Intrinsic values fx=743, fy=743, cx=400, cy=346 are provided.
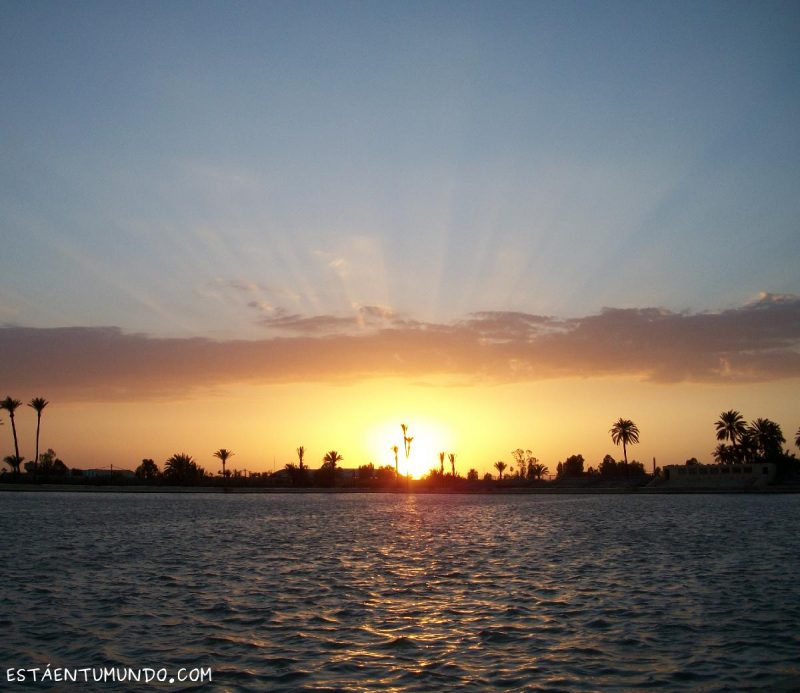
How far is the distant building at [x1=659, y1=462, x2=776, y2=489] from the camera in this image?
15800 centimetres

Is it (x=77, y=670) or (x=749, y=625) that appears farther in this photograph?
(x=749, y=625)

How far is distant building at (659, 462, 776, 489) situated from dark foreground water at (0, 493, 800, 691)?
116578 mm

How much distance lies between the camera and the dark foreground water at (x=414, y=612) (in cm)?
1866

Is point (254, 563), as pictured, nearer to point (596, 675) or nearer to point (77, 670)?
point (77, 670)

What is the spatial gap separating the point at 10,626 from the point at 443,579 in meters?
18.5

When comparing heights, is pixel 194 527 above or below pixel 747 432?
below

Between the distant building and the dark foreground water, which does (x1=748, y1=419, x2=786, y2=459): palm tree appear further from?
the dark foreground water

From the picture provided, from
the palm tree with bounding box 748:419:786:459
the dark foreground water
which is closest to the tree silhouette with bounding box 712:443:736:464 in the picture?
the palm tree with bounding box 748:419:786:459

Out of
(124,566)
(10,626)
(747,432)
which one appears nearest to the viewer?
(10,626)

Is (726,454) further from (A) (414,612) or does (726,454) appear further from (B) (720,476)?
(A) (414,612)

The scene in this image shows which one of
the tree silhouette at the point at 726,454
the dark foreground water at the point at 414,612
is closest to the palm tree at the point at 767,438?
the tree silhouette at the point at 726,454

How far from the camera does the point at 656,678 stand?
18.0 metres

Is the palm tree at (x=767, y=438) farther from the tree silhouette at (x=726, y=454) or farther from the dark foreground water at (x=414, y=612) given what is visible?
the dark foreground water at (x=414, y=612)

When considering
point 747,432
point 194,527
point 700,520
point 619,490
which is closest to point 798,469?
point 747,432
